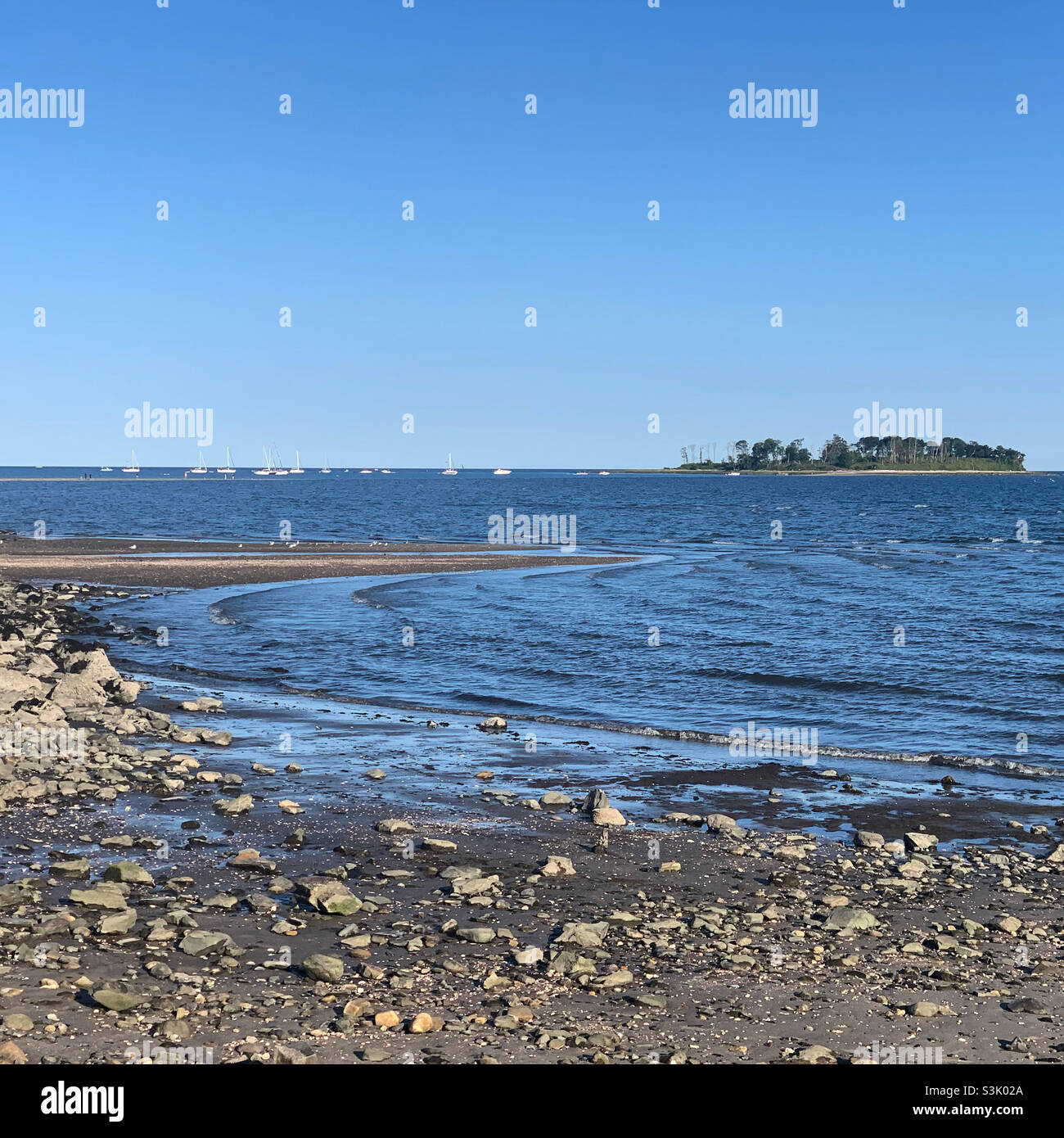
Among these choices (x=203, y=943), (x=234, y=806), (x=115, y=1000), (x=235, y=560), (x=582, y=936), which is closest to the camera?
Result: (x=115, y=1000)

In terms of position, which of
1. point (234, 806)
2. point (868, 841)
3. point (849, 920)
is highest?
point (234, 806)

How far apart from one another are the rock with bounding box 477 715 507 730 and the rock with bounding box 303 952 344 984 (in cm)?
1239

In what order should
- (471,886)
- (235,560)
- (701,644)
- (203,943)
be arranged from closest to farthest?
(203,943) → (471,886) → (701,644) → (235,560)

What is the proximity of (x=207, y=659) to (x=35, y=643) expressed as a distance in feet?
14.3

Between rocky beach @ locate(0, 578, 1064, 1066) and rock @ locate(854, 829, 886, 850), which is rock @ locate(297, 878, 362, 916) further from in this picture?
rock @ locate(854, 829, 886, 850)

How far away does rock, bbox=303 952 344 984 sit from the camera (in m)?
9.58

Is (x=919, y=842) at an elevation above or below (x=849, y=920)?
below

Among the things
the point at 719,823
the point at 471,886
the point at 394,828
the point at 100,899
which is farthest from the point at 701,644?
the point at 100,899

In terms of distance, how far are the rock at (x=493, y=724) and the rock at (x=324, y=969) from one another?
1239cm

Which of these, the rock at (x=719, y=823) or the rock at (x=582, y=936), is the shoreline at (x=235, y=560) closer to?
the rock at (x=719, y=823)

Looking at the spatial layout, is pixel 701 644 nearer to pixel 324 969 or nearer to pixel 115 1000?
pixel 324 969

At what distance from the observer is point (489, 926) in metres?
11.2

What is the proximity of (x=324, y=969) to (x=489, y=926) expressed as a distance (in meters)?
2.09
